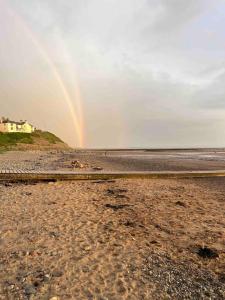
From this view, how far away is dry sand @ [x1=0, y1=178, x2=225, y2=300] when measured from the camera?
6.44 m

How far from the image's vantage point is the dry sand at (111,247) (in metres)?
6.44

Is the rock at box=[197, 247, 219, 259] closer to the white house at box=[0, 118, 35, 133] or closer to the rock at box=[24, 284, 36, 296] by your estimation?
the rock at box=[24, 284, 36, 296]

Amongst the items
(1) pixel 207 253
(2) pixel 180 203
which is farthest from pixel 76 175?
(1) pixel 207 253

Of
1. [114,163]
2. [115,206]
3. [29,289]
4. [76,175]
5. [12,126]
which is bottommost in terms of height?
[29,289]

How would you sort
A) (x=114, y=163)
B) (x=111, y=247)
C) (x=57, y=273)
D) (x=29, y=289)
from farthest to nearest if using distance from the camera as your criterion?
1. (x=114, y=163)
2. (x=111, y=247)
3. (x=57, y=273)
4. (x=29, y=289)

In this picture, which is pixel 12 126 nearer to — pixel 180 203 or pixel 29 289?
pixel 180 203

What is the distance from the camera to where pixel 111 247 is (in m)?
8.69

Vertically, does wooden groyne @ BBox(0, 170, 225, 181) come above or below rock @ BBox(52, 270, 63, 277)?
above

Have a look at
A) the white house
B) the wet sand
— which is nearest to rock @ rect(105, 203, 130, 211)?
the wet sand

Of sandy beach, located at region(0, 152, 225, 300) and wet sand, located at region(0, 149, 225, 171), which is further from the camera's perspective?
wet sand, located at region(0, 149, 225, 171)

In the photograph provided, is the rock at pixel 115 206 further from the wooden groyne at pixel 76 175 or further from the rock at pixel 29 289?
the wooden groyne at pixel 76 175

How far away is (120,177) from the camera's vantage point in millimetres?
23172

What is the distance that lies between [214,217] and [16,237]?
22.4 feet

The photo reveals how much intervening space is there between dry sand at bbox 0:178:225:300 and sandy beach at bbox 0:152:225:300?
0.02 metres
